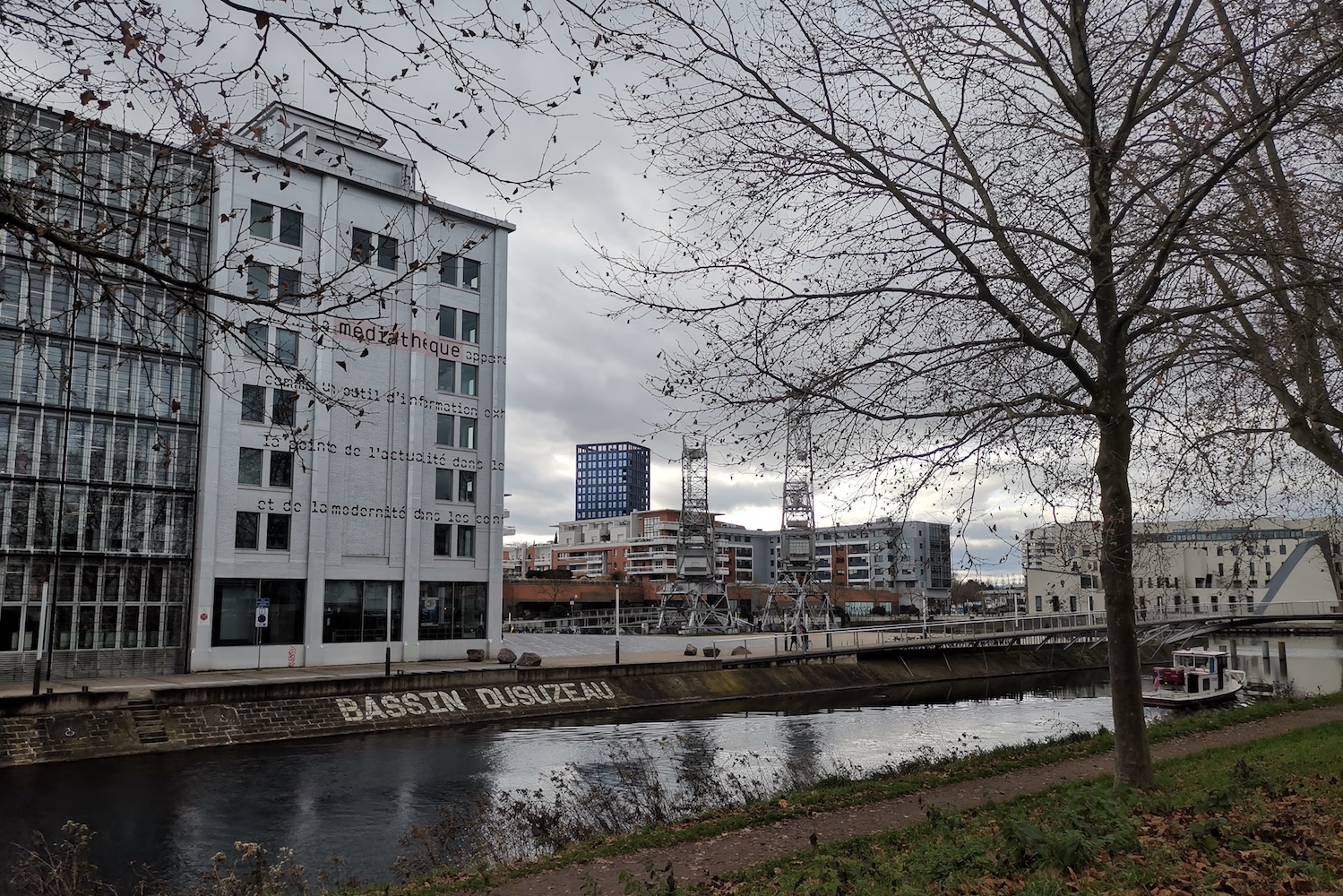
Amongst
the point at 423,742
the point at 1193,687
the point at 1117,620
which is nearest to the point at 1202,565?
the point at 1193,687

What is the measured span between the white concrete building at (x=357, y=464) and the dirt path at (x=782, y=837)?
95.4 ft

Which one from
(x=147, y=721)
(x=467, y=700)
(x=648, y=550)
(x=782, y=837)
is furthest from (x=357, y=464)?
(x=648, y=550)

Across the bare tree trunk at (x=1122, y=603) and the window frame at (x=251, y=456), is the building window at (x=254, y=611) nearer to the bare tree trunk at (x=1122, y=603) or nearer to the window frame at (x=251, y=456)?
the window frame at (x=251, y=456)

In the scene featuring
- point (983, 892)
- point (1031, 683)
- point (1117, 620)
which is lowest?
point (1031, 683)

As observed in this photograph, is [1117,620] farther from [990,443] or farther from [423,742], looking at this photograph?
[423,742]

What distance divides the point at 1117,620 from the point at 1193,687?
35.3 metres

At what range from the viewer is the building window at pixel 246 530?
4012 cm

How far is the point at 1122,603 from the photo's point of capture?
1209 centimetres

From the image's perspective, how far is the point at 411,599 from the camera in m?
44.7

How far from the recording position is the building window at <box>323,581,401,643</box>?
42.5 metres

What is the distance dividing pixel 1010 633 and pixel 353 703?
44.1 metres

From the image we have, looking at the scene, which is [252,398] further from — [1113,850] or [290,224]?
[1113,850]

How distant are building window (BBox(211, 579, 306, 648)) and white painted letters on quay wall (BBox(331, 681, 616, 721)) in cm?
942

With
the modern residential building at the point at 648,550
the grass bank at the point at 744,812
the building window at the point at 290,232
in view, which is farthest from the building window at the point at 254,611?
the modern residential building at the point at 648,550
